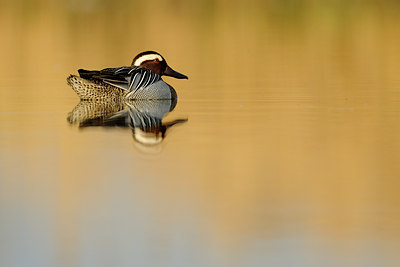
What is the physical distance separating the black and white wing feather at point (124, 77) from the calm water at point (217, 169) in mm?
519

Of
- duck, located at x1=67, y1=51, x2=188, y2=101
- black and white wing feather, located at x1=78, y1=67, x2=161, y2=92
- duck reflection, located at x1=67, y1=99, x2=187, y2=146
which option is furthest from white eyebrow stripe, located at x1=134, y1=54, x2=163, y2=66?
duck reflection, located at x1=67, y1=99, x2=187, y2=146

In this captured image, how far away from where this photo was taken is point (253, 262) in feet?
17.5

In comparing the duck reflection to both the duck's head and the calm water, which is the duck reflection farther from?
the duck's head

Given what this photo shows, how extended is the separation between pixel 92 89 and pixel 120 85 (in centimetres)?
35

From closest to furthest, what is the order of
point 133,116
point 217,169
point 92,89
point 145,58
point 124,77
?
point 217,169
point 133,116
point 92,89
point 124,77
point 145,58

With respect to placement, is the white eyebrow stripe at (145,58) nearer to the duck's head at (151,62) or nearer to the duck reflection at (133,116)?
the duck's head at (151,62)

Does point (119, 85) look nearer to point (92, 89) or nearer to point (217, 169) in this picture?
point (92, 89)

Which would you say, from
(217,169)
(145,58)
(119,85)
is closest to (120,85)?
(119,85)

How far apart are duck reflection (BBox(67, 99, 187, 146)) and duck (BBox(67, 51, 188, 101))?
9 cm

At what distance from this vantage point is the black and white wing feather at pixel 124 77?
1276 cm

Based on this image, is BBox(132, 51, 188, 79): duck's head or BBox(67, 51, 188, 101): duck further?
BBox(132, 51, 188, 79): duck's head

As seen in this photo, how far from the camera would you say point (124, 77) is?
1288 cm

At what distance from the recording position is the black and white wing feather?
41.9 ft

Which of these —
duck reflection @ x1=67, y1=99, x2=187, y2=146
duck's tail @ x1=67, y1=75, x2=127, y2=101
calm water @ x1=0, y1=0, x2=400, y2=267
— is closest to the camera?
calm water @ x1=0, y1=0, x2=400, y2=267
